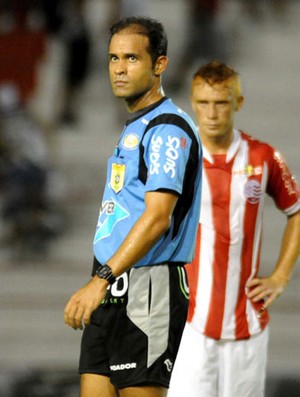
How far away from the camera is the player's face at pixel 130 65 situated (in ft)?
11.6

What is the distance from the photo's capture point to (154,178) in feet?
11.2

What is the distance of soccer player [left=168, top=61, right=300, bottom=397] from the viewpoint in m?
4.54

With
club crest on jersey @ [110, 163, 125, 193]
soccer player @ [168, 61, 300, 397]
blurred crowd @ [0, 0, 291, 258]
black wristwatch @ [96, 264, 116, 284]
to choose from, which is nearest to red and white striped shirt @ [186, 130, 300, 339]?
soccer player @ [168, 61, 300, 397]

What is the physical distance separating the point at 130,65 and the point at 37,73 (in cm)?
441

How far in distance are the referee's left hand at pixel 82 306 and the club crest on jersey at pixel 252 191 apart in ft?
4.60

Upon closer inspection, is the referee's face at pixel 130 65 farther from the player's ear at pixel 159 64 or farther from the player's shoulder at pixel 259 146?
the player's shoulder at pixel 259 146

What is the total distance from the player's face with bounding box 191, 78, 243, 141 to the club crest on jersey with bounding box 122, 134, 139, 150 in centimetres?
98

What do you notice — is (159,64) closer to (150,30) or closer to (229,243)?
(150,30)

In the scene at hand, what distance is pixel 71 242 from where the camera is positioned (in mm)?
7523

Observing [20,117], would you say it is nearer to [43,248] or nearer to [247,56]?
[43,248]

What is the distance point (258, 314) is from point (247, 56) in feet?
12.2

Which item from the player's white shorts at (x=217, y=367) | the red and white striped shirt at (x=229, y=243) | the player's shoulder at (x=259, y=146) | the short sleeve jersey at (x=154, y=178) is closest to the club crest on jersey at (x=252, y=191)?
the red and white striped shirt at (x=229, y=243)

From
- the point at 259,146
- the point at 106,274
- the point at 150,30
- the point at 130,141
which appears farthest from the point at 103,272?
the point at 259,146

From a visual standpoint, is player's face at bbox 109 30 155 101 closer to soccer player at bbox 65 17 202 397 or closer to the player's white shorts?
soccer player at bbox 65 17 202 397
